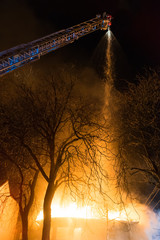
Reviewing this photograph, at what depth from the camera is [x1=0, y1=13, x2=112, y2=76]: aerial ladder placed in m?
13.0

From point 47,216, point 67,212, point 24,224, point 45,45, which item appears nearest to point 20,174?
point 47,216

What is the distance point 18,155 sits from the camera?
8.64 metres

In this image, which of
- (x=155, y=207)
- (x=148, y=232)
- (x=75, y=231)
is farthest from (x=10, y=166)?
(x=155, y=207)

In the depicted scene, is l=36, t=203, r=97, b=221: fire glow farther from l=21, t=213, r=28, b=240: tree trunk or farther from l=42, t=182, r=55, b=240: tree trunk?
l=42, t=182, r=55, b=240: tree trunk

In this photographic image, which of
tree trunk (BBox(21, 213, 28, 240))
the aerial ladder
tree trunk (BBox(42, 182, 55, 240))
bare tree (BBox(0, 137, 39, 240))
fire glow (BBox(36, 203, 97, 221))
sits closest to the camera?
tree trunk (BBox(42, 182, 55, 240))

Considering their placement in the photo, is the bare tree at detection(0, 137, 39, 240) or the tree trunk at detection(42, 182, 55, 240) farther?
the bare tree at detection(0, 137, 39, 240)

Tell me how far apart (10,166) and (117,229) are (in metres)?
10.5

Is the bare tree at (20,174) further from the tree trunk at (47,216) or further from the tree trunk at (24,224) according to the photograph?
the tree trunk at (47,216)

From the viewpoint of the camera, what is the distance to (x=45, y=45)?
15523 millimetres

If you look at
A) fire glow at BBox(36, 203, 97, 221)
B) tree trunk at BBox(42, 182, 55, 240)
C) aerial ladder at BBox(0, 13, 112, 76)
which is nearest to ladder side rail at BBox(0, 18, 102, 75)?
aerial ladder at BBox(0, 13, 112, 76)

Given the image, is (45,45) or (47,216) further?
(45,45)

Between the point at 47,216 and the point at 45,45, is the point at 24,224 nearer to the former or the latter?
the point at 47,216

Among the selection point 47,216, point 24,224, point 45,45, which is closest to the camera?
A: point 47,216

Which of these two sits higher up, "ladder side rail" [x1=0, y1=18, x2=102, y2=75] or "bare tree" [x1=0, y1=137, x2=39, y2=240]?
"ladder side rail" [x1=0, y1=18, x2=102, y2=75]
